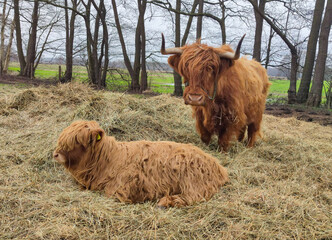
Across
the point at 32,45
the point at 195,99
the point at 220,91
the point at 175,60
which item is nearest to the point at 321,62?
the point at 220,91

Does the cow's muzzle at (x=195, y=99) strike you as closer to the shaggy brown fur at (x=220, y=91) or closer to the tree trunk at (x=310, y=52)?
the shaggy brown fur at (x=220, y=91)

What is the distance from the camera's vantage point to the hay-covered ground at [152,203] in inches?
89.4

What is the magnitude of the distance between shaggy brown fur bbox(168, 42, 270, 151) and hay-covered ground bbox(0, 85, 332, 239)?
0.41 meters

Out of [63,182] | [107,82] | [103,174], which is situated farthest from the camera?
[107,82]

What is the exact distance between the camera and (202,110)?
15.6ft

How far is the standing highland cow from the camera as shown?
3.86 meters

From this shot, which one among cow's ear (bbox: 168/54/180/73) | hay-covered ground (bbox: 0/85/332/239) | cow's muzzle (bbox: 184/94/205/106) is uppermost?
cow's ear (bbox: 168/54/180/73)

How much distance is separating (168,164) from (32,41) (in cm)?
2040

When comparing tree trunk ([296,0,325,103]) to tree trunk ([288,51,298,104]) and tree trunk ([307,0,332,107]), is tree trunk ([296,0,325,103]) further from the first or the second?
tree trunk ([307,0,332,107])

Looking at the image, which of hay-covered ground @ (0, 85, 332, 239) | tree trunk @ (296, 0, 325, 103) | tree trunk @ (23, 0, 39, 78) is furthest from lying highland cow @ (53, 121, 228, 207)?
tree trunk @ (23, 0, 39, 78)

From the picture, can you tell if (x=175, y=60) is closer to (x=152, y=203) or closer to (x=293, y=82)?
(x=152, y=203)

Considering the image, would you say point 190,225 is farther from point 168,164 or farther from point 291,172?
point 291,172

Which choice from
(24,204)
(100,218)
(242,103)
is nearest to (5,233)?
(24,204)

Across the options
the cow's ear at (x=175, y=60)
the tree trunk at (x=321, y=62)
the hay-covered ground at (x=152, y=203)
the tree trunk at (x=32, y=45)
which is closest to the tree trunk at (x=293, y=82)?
the tree trunk at (x=321, y=62)
